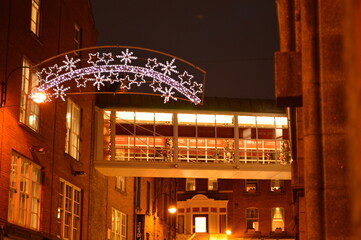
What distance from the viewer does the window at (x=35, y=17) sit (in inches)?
863

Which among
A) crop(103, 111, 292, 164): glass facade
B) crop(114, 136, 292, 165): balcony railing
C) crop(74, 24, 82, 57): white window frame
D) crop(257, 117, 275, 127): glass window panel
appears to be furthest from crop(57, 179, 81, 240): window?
crop(257, 117, 275, 127): glass window panel

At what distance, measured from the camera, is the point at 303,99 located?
332 inches

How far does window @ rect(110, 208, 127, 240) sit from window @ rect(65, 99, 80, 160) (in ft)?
21.7

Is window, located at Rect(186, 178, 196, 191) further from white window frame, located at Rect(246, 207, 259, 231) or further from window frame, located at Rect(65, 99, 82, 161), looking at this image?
window frame, located at Rect(65, 99, 82, 161)

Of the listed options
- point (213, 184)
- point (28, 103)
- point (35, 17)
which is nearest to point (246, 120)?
point (35, 17)

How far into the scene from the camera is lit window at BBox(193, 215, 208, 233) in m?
57.0

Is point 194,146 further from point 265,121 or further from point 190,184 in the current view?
point 190,184

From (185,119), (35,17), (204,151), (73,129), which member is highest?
(35,17)

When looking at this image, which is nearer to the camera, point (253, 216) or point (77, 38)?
point (77, 38)

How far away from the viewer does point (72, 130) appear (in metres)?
26.4

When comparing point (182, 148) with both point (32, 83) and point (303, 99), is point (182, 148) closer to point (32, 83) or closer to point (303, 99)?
point (32, 83)

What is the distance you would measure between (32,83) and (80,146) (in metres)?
6.56

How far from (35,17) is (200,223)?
125 feet

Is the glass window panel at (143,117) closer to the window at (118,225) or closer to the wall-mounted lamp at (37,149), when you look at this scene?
the window at (118,225)
